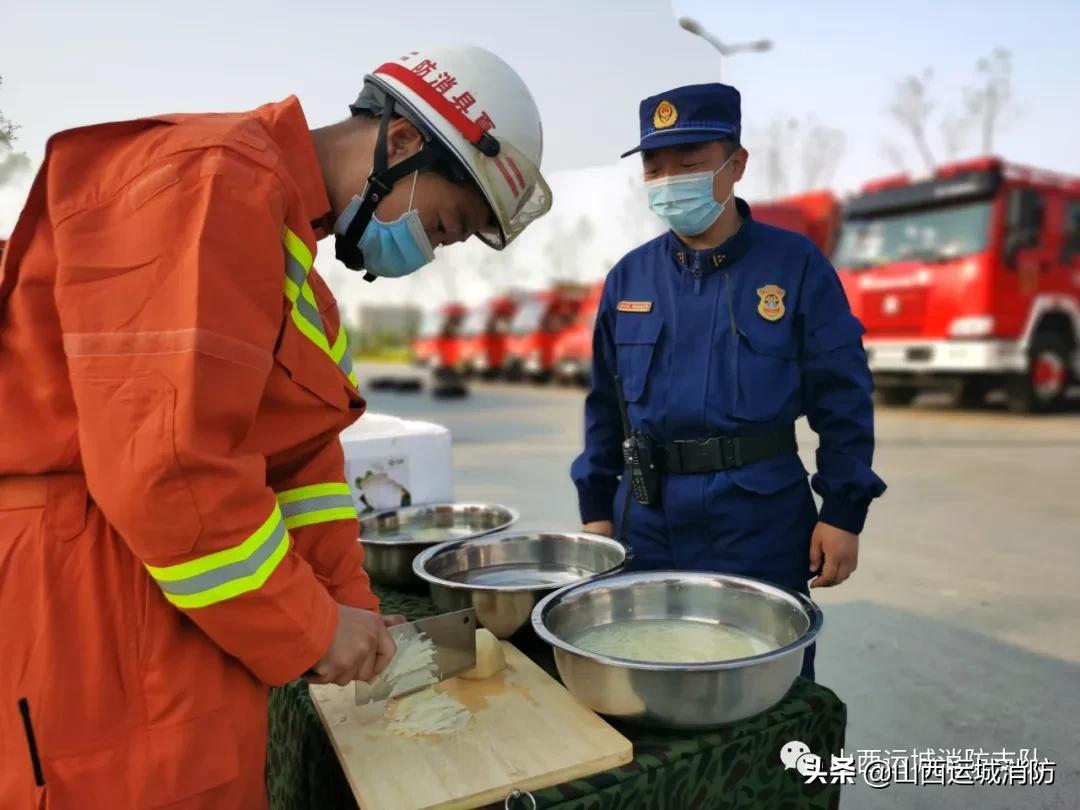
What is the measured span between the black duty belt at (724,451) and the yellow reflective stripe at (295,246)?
1242 millimetres

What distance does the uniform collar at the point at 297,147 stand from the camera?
3.41 ft

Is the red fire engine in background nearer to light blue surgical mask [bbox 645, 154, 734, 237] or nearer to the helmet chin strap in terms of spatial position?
light blue surgical mask [bbox 645, 154, 734, 237]

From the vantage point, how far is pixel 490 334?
68.2ft

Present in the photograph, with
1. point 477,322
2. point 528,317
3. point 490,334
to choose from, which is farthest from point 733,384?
point 477,322

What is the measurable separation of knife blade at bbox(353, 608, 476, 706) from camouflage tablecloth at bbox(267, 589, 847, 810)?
0.12 metres

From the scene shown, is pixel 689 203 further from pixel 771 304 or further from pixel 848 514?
pixel 848 514

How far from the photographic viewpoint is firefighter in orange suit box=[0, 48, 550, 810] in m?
0.86

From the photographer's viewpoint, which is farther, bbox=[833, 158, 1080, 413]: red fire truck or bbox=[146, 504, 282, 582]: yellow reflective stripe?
bbox=[833, 158, 1080, 413]: red fire truck

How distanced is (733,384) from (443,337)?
2148 centimetres

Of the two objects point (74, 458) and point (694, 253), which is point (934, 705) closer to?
point (694, 253)

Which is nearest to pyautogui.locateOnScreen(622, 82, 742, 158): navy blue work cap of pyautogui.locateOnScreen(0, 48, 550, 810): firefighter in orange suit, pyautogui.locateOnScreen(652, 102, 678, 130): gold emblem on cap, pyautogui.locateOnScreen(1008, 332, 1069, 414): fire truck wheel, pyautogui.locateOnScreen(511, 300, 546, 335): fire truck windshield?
pyautogui.locateOnScreen(652, 102, 678, 130): gold emblem on cap

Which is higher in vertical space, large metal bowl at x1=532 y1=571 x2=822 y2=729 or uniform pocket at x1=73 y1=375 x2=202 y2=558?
uniform pocket at x1=73 y1=375 x2=202 y2=558

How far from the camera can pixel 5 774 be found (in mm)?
931

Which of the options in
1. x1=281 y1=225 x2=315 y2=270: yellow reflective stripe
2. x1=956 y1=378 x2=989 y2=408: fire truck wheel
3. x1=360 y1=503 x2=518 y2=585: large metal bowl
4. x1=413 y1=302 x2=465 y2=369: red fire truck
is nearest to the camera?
x1=281 y1=225 x2=315 y2=270: yellow reflective stripe
